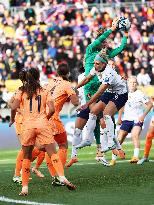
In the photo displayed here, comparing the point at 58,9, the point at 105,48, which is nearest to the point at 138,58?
the point at 58,9

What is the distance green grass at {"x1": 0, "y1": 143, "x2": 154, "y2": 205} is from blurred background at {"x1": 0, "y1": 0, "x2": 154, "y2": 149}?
12249 millimetres

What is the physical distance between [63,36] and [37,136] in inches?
863

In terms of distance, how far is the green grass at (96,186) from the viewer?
13141mm

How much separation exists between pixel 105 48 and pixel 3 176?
3.13 metres

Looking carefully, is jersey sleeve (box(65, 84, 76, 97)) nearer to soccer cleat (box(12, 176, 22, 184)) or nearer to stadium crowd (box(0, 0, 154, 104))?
soccer cleat (box(12, 176, 22, 184))

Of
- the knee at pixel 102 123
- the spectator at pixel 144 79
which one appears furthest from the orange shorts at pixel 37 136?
the spectator at pixel 144 79

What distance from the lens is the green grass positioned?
1314cm

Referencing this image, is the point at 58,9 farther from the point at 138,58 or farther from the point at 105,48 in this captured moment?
the point at 105,48

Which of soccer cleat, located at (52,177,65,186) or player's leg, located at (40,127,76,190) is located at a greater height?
player's leg, located at (40,127,76,190)

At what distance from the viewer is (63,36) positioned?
35.8 metres

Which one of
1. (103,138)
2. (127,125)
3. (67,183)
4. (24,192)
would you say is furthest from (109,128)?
(24,192)

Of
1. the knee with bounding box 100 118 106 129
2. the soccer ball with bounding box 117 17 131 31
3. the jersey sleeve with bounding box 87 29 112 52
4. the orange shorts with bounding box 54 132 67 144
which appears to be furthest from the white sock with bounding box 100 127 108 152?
the orange shorts with bounding box 54 132 67 144

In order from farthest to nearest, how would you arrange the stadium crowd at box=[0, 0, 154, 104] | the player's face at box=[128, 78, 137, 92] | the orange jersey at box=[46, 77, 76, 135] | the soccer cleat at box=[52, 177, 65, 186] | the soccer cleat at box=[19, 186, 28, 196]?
1. the stadium crowd at box=[0, 0, 154, 104]
2. the player's face at box=[128, 78, 137, 92]
3. the orange jersey at box=[46, 77, 76, 135]
4. the soccer cleat at box=[52, 177, 65, 186]
5. the soccer cleat at box=[19, 186, 28, 196]

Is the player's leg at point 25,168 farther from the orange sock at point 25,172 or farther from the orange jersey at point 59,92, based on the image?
the orange jersey at point 59,92
